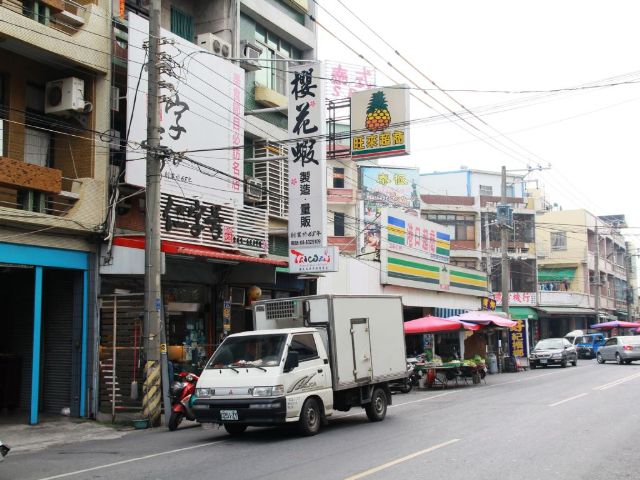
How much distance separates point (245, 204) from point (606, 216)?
6943cm

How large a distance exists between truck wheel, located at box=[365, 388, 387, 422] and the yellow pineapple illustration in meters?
8.78

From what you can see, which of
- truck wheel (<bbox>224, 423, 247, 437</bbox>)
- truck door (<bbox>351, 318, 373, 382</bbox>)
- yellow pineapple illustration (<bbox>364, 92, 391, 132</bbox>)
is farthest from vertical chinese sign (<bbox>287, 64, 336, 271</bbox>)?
truck wheel (<bbox>224, 423, 247, 437</bbox>)

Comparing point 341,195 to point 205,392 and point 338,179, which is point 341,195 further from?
point 205,392

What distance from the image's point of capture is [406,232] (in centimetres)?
→ 3203

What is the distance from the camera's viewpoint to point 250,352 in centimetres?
1287

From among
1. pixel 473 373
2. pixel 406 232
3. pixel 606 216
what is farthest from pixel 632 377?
pixel 606 216

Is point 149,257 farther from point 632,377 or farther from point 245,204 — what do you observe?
point 632,377

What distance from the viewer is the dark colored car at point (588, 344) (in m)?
50.0

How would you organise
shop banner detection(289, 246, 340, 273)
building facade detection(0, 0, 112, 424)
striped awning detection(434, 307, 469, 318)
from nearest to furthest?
building facade detection(0, 0, 112, 424) < shop banner detection(289, 246, 340, 273) < striped awning detection(434, 307, 469, 318)

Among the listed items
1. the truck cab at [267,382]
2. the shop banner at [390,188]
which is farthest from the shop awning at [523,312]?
the truck cab at [267,382]

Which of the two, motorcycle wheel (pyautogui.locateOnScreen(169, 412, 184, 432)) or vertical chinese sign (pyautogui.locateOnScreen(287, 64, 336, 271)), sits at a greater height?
vertical chinese sign (pyautogui.locateOnScreen(287, 64, 336, 271))

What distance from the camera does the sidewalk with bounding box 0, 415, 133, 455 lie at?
13.3m

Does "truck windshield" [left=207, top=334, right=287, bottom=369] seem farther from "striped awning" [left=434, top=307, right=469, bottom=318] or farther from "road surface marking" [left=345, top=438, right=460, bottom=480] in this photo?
"striped awning" [left=434, top=307, right=469, bottom=318]

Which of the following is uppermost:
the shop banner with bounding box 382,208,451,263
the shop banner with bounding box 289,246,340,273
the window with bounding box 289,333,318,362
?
the shop banner with bounding box 382,208,451,263
